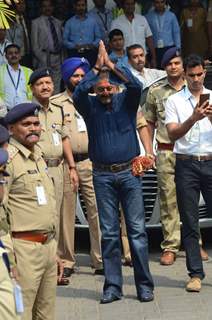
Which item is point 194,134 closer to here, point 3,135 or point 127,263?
point 127,263

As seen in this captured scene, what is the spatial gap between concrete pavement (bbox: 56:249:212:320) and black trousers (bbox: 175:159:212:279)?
342mm

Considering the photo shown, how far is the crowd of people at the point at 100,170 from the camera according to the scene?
6.18m

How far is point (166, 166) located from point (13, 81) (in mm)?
3703

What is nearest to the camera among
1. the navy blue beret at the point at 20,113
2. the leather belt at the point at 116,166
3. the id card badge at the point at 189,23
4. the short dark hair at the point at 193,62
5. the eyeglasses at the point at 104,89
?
the navy blue beret at the point at 20,113

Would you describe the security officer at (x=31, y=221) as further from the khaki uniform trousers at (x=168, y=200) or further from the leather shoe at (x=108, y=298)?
the khaki uniform trousers at (x=168, y=200)

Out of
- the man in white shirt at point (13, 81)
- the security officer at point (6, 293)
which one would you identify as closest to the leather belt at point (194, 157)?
the security officer at point (6, 293)

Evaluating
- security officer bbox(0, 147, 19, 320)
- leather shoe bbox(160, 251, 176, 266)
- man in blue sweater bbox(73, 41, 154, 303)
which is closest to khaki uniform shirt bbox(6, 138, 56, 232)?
security officer bbox(0, 147, 19, 320)

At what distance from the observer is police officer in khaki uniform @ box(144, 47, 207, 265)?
9320 millimetres

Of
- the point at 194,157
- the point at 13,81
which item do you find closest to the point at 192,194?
the point at 194,157

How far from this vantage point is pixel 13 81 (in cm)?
1235

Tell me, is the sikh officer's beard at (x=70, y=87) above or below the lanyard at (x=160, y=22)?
above

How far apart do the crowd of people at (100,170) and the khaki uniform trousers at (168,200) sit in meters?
0.01

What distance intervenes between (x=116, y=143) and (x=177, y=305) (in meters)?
1.45

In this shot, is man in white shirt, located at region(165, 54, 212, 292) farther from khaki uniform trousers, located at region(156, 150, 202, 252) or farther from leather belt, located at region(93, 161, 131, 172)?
khaki uniform trousers, located at region(156, 150, 202, 252)
